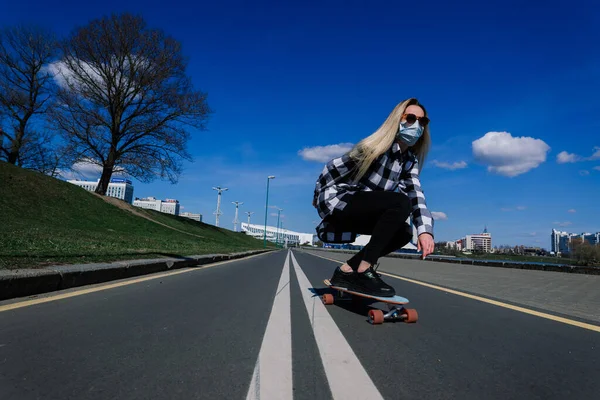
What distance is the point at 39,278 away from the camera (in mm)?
4535

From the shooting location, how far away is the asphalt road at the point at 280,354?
178 cm

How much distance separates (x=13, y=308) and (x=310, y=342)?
2906 millimetres

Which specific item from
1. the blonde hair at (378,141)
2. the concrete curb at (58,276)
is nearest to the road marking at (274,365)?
the blonde hair at (378,141)

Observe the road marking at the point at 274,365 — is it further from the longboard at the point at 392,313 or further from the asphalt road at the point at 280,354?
the longboard at the point at 392,313

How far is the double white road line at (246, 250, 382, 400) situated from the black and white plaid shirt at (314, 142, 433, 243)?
1.02 m

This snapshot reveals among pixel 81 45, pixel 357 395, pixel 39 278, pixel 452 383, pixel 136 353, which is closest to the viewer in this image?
pixel 357 395

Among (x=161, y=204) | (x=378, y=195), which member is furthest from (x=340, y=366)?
(x=161, y=204)

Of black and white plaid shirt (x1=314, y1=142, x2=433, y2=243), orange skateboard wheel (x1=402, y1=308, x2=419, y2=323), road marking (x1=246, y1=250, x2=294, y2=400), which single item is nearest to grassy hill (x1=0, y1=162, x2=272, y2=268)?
black and white plaid shirt (x1=314, y1=142, x2=433, y2=243)

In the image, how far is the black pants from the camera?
3439mm

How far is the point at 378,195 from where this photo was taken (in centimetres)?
348

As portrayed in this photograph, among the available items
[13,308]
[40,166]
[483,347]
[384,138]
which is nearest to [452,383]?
[483,347]

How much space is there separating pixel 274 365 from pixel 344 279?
1805mm

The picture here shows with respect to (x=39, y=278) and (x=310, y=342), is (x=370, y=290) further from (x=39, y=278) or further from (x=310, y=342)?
(x=39, y=278)

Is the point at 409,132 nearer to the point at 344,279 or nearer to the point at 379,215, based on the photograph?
the point at 379,215
